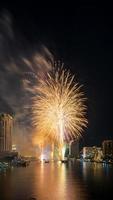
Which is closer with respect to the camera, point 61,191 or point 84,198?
point 84,198

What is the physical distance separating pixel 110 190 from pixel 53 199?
16474mm

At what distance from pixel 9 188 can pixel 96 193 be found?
16073 mm

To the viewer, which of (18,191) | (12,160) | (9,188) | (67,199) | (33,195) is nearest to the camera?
(67,199)

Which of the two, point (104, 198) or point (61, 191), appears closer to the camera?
point (104, 198)

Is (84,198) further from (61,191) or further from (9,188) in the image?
Result: (9,188)

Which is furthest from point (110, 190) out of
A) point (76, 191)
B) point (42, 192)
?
point (42, 192)

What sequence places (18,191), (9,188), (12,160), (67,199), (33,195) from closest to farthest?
(67,199)
(33,195)
(18,191)
(9,188)
(12,160)

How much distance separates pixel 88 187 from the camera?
84625 mm

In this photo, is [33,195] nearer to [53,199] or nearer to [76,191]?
[53,199]

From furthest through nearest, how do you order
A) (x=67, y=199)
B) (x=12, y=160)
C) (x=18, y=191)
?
(x=12, y=160)
(x=18, y=191)
(x=67, y=199)

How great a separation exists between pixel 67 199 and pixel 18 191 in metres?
13.0

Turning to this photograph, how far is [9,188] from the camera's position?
81.0 metres

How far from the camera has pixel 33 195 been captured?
229ft

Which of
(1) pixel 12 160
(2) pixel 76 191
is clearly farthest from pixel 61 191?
(1) pixel 12 160
